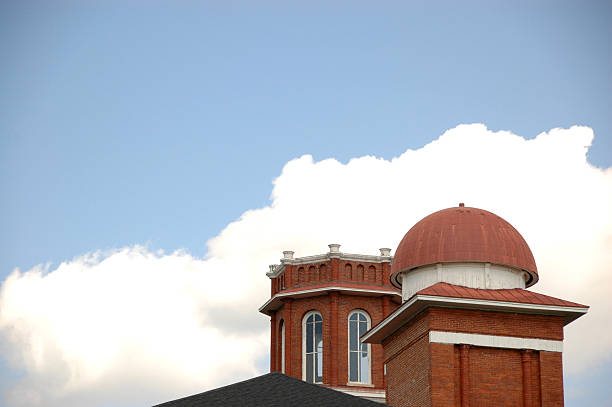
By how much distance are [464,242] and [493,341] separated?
3.02m

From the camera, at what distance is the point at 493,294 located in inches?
1159

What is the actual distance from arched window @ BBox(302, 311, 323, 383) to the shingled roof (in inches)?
885

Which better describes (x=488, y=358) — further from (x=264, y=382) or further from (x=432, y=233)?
(x=264, y=382)

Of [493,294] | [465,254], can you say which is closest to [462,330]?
[493,294]

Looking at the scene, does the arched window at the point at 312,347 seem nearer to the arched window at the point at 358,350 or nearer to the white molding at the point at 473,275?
the arched window at the point at 358,350

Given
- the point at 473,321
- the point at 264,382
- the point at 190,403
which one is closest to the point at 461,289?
the point at 473,321

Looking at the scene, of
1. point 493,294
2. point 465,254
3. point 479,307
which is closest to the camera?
point 479,307

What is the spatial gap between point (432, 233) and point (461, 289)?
2230 mm

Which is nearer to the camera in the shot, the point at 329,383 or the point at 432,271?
the point at 432,271

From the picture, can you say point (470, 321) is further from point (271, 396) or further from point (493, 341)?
point (271, 396)

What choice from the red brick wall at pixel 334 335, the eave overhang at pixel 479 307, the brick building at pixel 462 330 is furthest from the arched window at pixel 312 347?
the eave overhang at pixel 479 307

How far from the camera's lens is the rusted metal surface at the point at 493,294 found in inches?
1136

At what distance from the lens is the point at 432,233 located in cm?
3102

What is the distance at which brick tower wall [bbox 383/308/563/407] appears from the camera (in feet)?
93.0
